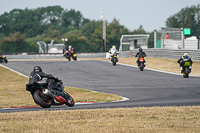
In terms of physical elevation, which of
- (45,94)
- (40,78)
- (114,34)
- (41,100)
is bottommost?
(41,100)

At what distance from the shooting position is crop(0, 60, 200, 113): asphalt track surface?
13.4 m

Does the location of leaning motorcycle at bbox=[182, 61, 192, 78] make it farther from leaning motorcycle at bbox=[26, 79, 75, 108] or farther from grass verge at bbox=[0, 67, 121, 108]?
leaning motorcycle at bbox=[26, 79, 75, 108]

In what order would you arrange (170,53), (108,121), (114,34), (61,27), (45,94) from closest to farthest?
(108,121) → (45,94) → (170,53) → (114,34) → (61,27)

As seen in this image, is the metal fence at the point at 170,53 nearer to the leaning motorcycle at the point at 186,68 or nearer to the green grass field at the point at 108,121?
the leaning motorcycle at the point at 186,68

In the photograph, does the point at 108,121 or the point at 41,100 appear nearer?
the point at 108,121

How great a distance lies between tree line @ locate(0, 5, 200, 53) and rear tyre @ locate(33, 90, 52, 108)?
6993cm

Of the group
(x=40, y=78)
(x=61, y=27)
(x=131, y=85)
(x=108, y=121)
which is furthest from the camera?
(x=61, y=27)

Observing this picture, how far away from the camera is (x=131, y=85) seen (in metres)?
20.4

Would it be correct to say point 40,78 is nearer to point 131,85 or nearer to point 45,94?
point 45,94

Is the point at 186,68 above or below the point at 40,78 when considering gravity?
below

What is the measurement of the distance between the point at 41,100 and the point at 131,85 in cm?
940

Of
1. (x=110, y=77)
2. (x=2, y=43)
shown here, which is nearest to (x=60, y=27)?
(x=2, y=43)

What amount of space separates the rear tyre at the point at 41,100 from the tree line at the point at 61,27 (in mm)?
69933

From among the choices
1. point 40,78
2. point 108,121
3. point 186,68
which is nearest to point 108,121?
point 108,121
